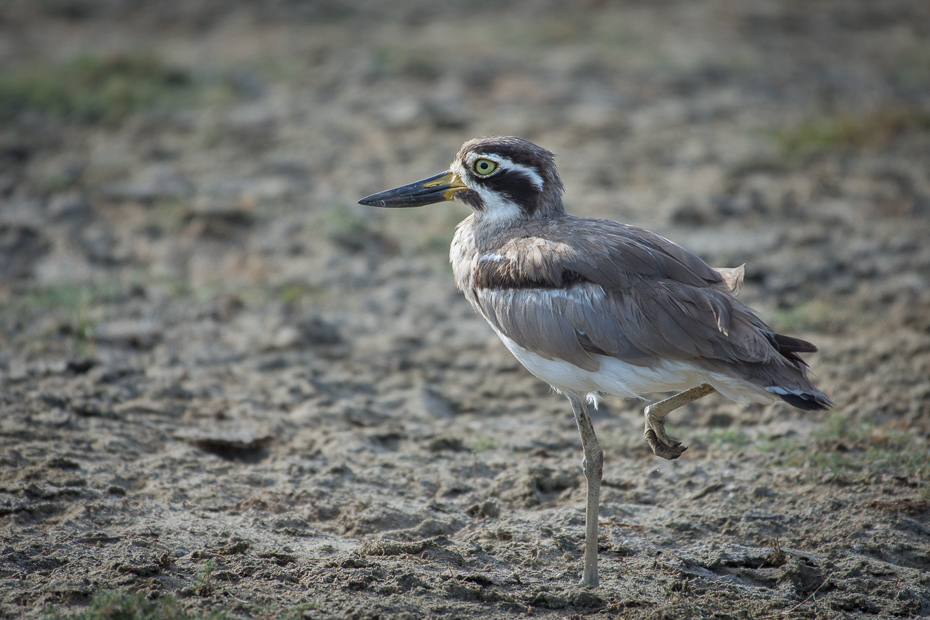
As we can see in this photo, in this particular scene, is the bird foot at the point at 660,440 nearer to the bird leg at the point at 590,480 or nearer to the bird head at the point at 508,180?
the bird leg at the point at 590,480

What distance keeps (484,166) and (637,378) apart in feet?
5.14

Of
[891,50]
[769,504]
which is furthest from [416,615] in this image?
[891,50]

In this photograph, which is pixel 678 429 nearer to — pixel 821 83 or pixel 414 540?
pixel 414 540

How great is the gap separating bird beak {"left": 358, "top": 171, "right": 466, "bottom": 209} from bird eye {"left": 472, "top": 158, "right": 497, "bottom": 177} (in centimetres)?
14

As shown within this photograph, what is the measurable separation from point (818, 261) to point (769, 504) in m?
3.54

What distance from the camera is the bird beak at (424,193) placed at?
4934 mm

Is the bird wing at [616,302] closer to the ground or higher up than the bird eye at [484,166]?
closer to the ground

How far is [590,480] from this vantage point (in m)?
4.14

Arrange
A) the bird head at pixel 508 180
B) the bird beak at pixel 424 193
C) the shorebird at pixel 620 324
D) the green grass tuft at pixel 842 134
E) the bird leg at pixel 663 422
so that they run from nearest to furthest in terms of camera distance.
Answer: the shorebird at pixel 620 324, the bird leg at pixel 663 422, the bird head at pixel 508 180, the bird beak at pixel 424 193, the green grass tuft at pixel 842 134

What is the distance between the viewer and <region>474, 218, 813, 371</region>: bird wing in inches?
149

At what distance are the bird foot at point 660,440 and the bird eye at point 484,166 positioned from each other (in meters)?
1.57

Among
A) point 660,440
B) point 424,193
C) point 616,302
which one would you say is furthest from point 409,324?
point 616,302

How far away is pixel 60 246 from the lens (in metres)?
7.57

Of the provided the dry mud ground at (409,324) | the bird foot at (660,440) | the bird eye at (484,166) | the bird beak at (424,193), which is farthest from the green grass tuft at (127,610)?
the bird eye at (484,166)
